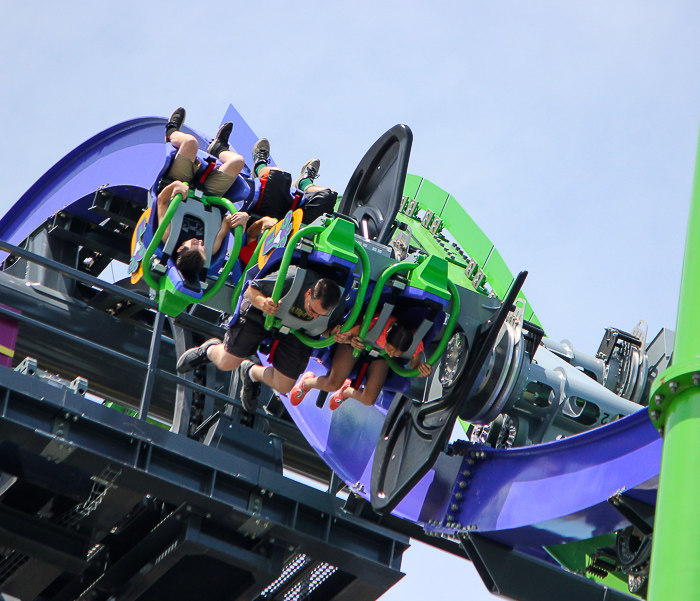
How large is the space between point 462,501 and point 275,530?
1.29 metres

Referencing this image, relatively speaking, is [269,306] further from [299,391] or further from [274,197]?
[274,197]

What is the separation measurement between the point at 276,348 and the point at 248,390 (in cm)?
98

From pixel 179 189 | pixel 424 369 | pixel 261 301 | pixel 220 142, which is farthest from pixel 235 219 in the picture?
pixel 424 369

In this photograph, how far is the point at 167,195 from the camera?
24.5 ft

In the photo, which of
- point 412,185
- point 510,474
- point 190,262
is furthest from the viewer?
point 412,185

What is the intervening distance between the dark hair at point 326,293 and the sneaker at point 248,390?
1774 millimetres

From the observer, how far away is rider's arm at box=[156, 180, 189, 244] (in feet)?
24.4

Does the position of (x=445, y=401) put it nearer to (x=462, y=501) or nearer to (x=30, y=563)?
(x=462, y=501)

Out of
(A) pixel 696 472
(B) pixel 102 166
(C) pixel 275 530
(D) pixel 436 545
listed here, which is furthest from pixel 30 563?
(A) pixel 696 472

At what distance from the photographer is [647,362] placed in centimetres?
802

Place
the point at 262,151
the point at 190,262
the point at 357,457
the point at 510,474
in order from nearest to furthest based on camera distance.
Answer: the point at 510,474, the point at 190,262, the point at 357,457, the point at 262,151

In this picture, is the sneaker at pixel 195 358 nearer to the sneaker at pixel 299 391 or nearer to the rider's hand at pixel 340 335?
the sneaker at pixel 299 391

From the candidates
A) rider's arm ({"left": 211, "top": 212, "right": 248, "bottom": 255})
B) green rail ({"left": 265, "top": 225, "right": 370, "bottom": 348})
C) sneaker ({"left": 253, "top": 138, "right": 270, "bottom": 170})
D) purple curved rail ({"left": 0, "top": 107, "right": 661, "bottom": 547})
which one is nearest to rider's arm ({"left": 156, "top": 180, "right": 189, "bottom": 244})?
rider's arm ({"left": 211, "top": 212, "right": 248, "bottom": 255})

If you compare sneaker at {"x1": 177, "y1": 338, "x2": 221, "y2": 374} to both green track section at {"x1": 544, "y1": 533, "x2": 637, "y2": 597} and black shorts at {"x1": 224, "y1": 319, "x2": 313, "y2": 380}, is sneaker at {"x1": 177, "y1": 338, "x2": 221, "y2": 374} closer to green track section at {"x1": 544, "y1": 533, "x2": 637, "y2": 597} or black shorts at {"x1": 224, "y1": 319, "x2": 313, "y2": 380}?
black shorts at {"x1": 224, "y1": 319, "x2": 313, "y2": 380}
